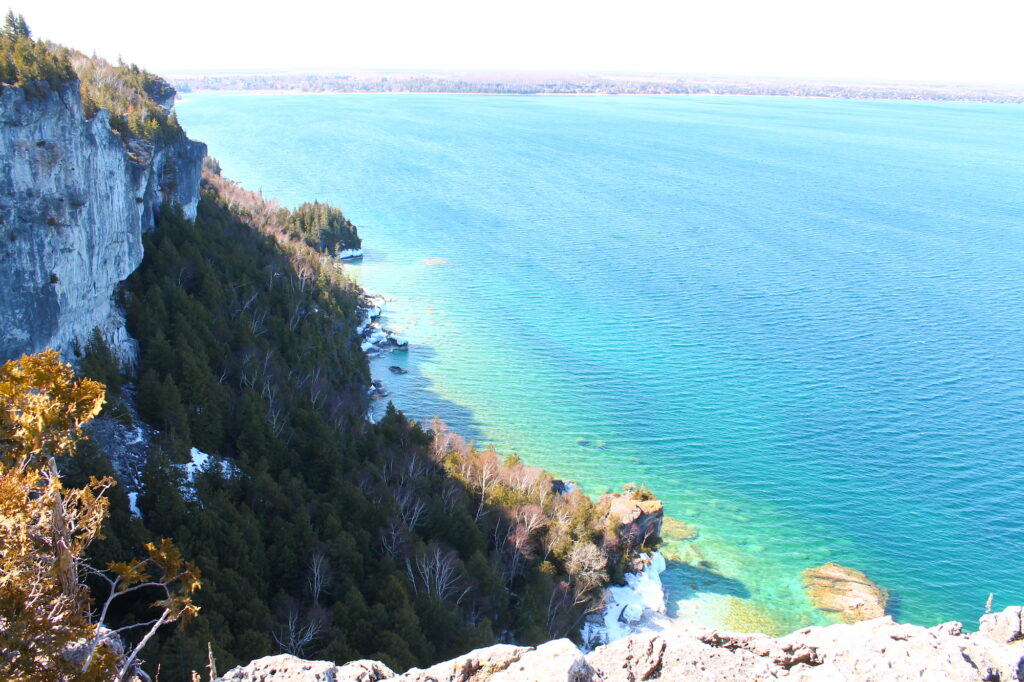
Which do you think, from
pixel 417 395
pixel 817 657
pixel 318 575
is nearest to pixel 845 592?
pixel 318 575

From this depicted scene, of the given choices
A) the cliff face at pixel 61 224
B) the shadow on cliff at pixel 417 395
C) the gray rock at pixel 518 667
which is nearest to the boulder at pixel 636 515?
the shadow on cliff at pixel 417 395

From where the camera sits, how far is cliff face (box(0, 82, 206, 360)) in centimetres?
2681

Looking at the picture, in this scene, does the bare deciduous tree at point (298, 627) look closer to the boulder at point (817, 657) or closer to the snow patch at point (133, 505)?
the snow patch at point (133, 505)

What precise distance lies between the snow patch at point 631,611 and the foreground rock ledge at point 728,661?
20017mm

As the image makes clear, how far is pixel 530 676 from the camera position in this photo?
11445 mm

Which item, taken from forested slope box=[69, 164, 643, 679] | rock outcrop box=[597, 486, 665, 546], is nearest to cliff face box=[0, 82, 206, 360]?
forested slope box=[69, 164, 643, 679]

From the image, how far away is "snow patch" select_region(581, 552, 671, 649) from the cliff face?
27466mm

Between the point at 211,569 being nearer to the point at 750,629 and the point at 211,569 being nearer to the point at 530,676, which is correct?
the point at 530,676

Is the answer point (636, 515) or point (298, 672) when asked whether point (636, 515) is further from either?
point (298, 672)

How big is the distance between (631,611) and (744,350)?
34.5 meters

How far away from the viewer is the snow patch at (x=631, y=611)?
3241 centimetres

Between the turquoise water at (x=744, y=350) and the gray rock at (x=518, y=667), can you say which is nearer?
the gray rock at (x=518, y=667)

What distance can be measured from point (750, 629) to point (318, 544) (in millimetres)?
21075

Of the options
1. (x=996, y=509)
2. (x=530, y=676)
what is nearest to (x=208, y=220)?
(x=530, y=676)
